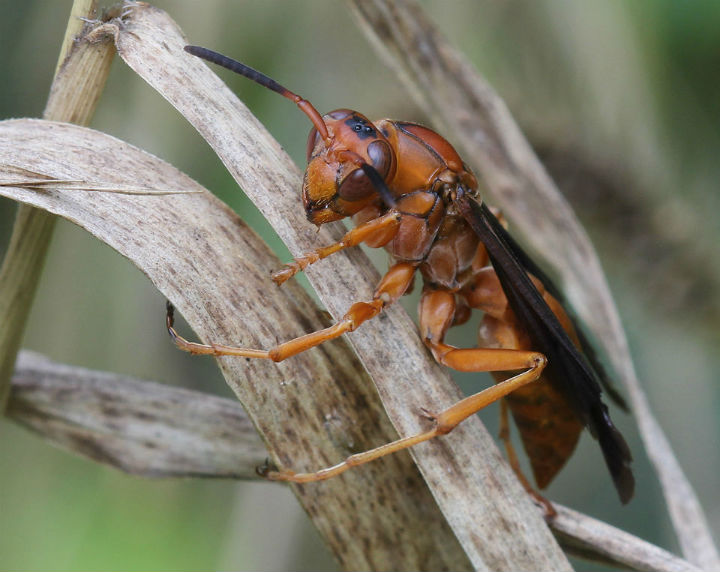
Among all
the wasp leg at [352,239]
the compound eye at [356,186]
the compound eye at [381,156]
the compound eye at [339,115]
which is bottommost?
the wasp leg at [352,239]

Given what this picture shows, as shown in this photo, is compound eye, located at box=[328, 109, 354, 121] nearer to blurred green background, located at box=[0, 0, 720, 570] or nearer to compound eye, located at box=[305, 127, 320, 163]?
compound eye, located at box=[305, 127, 320, 163]

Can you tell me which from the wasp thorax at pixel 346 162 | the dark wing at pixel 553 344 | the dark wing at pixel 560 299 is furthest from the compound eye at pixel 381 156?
the dark wing at pixel 560 299

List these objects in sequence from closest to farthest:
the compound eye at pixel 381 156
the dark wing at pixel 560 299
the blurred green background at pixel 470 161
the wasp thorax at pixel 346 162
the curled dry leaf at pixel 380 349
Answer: the curled dry leaf at pixel 380 349 < the wasp thorax at pixel 346 162 < the compound eye at pixel 381 156 < the dark wing at pixel 560 299 < the blurred green background at pixel 470 161

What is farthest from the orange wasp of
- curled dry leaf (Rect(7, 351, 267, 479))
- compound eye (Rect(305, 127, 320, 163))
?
curled dry leaf (Rect(7, 351, 267, 479))

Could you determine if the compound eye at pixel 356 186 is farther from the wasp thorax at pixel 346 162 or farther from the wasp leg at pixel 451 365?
the wasp leg at pixel 451 365

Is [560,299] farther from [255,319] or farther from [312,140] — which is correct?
[255,319]

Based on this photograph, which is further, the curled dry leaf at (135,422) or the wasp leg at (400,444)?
the curled dry leaf at (135,422)

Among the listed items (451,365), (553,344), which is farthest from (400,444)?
(553,344)
